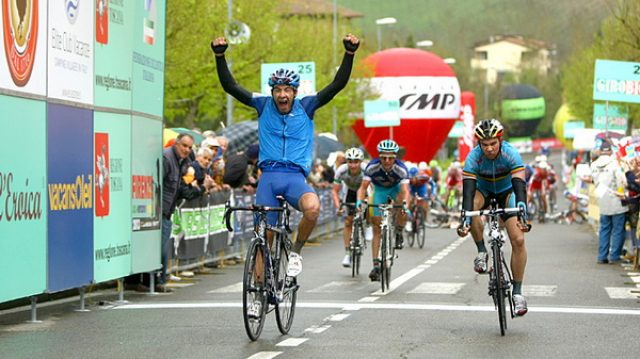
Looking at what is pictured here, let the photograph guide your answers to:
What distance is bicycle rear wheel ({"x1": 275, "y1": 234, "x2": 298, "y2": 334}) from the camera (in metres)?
12.1

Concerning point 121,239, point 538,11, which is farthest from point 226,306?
point 538,11

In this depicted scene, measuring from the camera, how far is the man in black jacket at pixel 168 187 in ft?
57.3

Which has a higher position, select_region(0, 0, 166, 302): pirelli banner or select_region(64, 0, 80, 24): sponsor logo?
select_region(64, 0, 80, 24): sponsor logo

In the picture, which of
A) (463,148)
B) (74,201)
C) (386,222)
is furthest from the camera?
(463,148)

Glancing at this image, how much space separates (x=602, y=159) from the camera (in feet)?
81.3

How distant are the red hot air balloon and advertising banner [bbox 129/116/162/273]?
5113 cm

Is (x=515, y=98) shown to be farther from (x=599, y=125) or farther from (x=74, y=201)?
(x=74, y=201)

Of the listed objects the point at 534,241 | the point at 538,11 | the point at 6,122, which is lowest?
the point at 534,241

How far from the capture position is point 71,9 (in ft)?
45.8

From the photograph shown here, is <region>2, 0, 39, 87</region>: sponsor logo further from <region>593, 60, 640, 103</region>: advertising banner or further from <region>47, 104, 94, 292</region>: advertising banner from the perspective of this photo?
<region>593, 60, 640, 103</region>: advertising banner

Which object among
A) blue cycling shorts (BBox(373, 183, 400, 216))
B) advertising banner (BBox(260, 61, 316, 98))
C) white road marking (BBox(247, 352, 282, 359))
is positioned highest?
advertising banner (BBox(260, 61, 316, 98))

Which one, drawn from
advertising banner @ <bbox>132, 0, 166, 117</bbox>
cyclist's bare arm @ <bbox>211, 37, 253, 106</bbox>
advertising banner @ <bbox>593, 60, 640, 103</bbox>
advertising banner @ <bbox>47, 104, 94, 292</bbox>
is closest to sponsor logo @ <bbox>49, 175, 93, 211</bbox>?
advertising banner @ <bbox>47, 104, 94, 292</bbox>

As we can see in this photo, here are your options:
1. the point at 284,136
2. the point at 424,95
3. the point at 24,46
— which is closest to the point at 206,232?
the point at 24,46

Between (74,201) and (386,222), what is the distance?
5.32m
